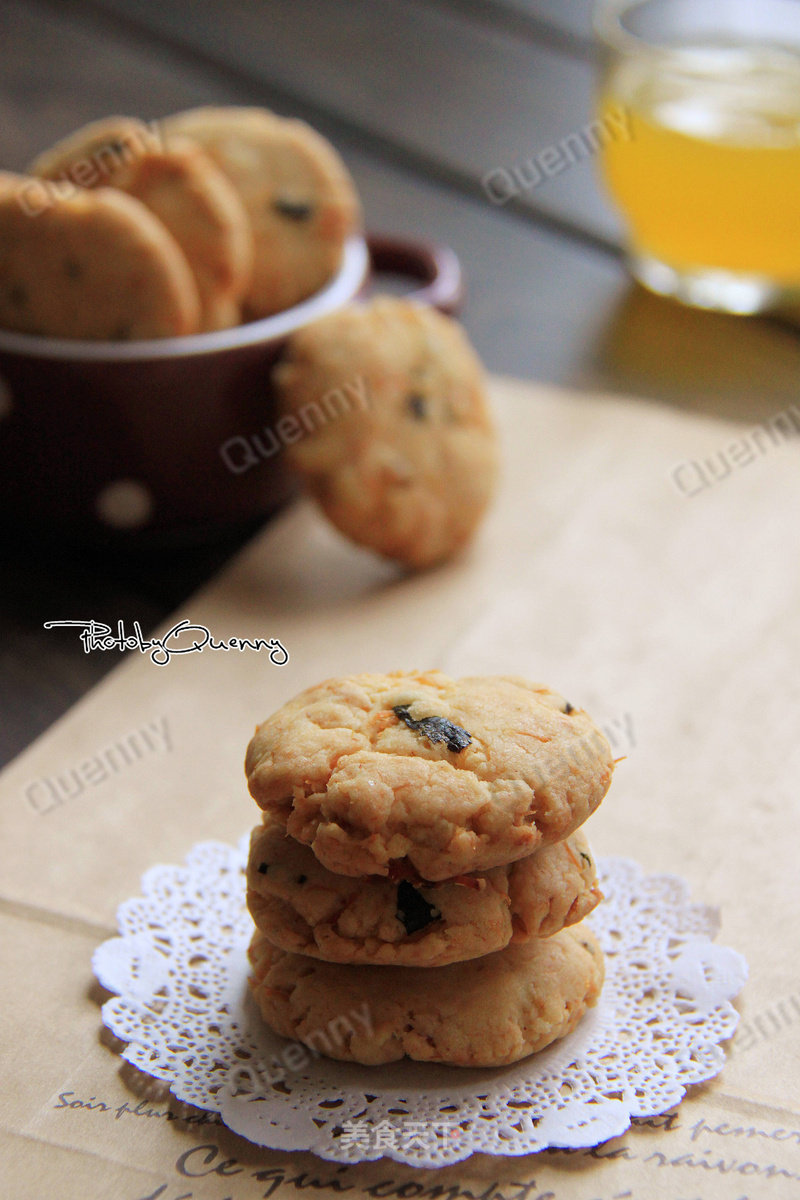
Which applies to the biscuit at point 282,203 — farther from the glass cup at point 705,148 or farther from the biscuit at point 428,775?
the biscuit at point 428,775

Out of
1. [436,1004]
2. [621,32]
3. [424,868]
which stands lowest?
[436,1004]

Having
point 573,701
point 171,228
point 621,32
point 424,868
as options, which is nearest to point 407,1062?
point 424,868

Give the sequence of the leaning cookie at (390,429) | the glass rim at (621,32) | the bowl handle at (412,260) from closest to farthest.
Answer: the leaning cookie at (390,429), the bowl handle at (412,260), the glass rim at (621,32)

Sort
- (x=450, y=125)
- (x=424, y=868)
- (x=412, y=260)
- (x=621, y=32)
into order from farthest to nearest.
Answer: (x=450, y=125) < (x=621, y=32) < (x=412, y=260) < (x=424, y=868)

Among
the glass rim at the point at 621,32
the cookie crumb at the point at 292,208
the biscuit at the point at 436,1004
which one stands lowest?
the biscuit at the point at 436,1004

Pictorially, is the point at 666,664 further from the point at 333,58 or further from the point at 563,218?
the point at 333,58

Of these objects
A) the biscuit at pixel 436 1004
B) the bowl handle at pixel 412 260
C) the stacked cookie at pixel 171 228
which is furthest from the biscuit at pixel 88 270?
the biscuit at pixel 436 1004

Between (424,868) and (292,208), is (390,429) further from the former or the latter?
(424,868)

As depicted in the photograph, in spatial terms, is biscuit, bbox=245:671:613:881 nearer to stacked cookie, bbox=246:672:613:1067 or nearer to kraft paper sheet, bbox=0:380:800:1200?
stacked cookie, bbox=246:672:613:1067

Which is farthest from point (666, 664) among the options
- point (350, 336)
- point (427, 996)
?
point (427, 996)
